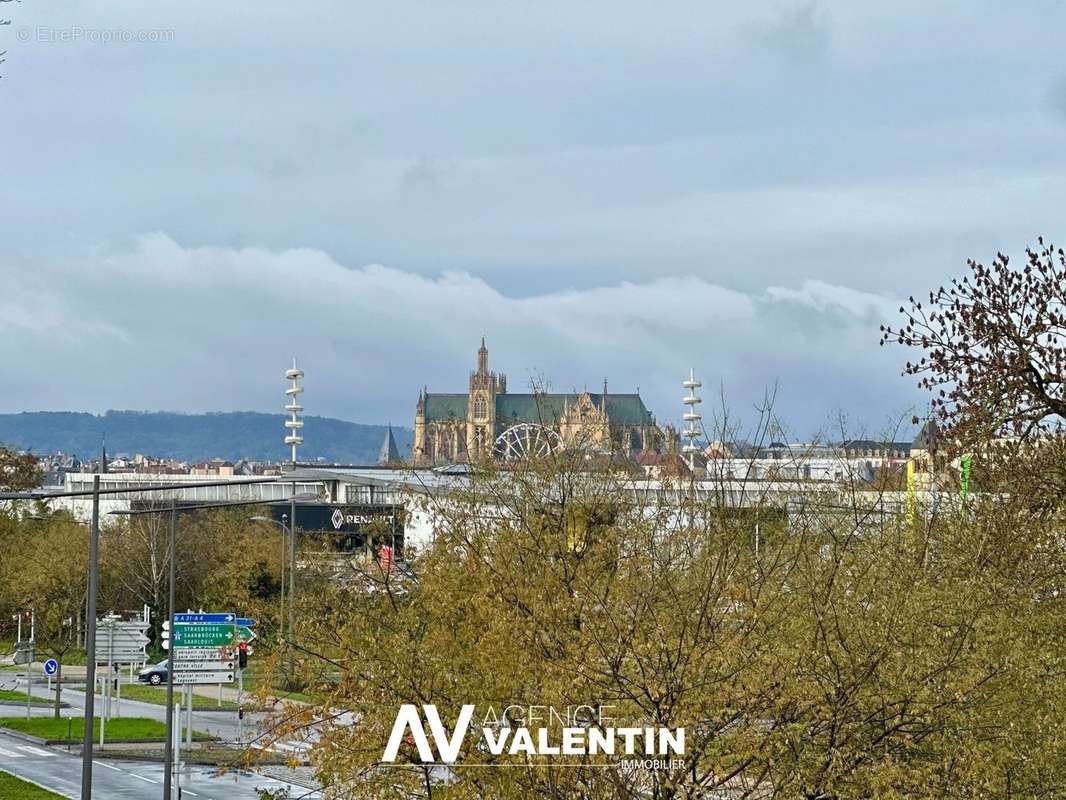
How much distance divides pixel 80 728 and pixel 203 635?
14.9 metres

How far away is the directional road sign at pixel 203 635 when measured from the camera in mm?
43344

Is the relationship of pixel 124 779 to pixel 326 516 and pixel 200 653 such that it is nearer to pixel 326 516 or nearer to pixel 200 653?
pixel 200 653

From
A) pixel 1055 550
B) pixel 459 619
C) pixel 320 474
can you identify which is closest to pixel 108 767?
pixel 459 619

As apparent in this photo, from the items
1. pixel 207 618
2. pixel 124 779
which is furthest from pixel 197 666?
pixel 124 779

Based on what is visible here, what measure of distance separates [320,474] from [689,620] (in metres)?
115

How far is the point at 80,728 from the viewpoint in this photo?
184 feet

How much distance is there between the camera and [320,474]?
130 meters

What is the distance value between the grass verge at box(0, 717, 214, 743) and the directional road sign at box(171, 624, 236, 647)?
8248mm

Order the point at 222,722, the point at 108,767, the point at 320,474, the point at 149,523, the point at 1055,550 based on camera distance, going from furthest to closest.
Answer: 1. the point at 320,474
2. the point at 149,523
3. the point at 222,722
4. the point at 108,767
5. the point at 1055,550

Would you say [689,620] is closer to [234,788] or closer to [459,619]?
[459,619]

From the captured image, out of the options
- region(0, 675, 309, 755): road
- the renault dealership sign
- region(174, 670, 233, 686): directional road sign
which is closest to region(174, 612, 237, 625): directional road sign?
region(174, 670, 233, 686): directional road sign

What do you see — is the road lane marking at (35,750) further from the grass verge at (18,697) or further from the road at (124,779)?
the grass verge at (18,697)

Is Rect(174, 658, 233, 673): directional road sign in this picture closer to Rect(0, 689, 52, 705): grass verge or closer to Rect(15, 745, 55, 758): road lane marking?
Rect(15, 745, 55, 758): road lane marking

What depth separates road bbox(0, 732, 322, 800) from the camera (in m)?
40.9
